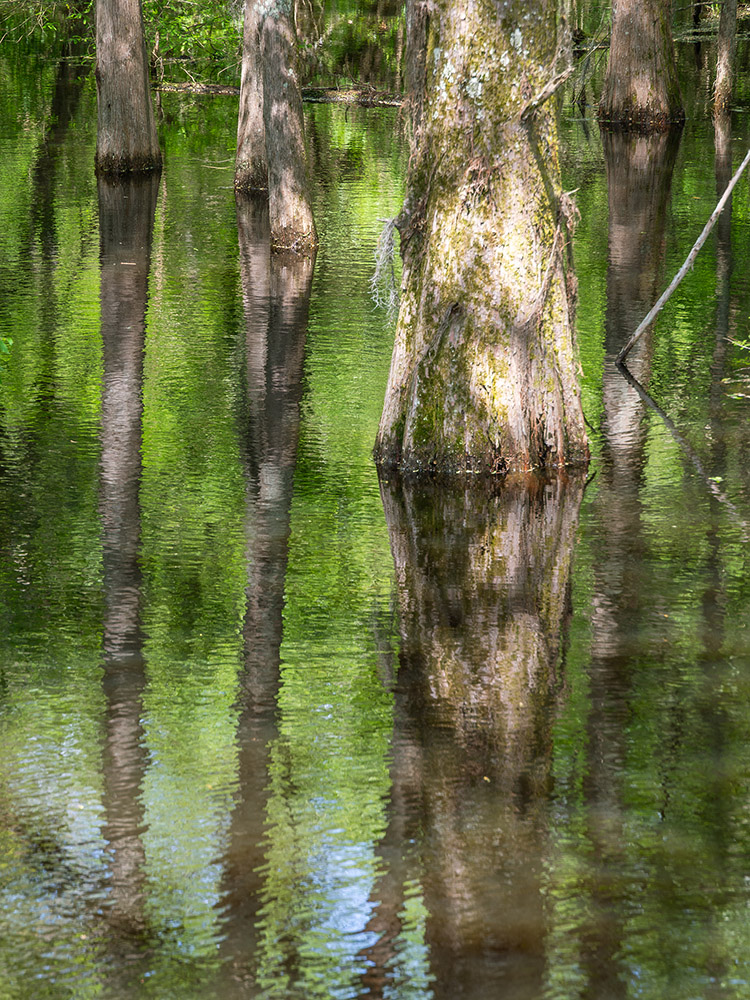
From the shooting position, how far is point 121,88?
2072cm

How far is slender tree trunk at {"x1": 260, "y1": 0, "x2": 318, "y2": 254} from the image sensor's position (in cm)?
1559

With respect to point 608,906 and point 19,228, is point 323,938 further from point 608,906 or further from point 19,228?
point 19,228

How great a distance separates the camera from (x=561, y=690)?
641 cm

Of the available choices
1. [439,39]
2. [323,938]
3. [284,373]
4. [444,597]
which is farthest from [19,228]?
[323,938]

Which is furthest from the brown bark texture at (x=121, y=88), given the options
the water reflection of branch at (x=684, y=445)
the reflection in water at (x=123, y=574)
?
the water reflection of branch at (x=684, y=445)

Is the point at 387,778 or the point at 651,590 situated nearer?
the point at 387,778

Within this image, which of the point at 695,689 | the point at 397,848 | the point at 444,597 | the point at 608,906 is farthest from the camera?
the point at 444,597

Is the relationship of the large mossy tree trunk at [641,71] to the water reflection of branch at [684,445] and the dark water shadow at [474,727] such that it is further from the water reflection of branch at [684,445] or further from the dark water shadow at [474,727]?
the dark water shadow at [474,727]

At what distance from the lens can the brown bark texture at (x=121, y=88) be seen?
20.6 metres

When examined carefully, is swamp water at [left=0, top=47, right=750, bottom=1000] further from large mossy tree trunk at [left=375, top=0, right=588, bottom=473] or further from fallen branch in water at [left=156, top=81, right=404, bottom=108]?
fallen branch in water at [left=156, top=81, right=404, bottom=108]

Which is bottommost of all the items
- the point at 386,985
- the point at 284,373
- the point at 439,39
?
the point at 386,985

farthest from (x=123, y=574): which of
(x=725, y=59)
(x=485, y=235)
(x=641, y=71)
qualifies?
(x=725, y=59)

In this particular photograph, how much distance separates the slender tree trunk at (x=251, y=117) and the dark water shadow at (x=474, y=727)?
10588 millimetres

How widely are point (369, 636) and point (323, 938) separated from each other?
2.62 metres
